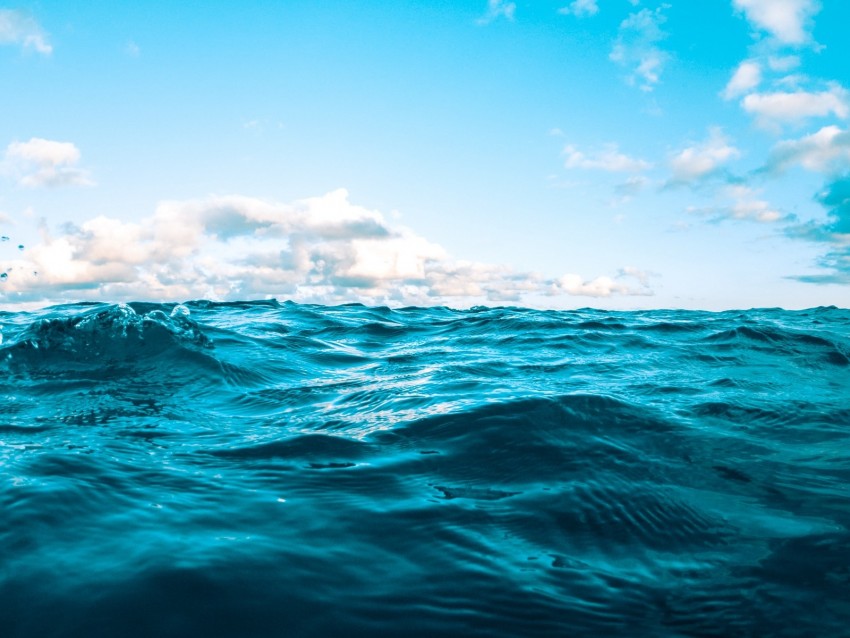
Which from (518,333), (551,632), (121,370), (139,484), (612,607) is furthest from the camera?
(518,333)

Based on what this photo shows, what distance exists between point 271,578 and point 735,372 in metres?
9.21

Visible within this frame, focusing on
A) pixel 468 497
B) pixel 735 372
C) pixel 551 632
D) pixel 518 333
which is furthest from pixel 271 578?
pixel 518 333

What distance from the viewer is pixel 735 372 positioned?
927 centimetres

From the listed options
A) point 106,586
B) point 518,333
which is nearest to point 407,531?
point 106,586

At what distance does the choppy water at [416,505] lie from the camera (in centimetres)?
224

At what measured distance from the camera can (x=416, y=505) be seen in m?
3.37

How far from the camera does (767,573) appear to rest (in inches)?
105

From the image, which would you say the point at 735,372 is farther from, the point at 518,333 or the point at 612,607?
the point at 612,607

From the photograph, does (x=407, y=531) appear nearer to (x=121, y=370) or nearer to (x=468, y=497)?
(x=468, y=497)

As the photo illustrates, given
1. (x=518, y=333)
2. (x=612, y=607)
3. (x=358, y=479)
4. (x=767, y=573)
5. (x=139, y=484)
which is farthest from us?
(x=518, y=333)

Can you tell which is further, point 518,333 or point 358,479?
point 518,333

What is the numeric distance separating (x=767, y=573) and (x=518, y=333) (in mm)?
12397

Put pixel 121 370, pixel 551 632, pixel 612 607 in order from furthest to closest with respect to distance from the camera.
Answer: pixel 121 370
pixel 612 607
pixel 551 632

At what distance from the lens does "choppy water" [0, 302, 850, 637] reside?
88.1 inches
